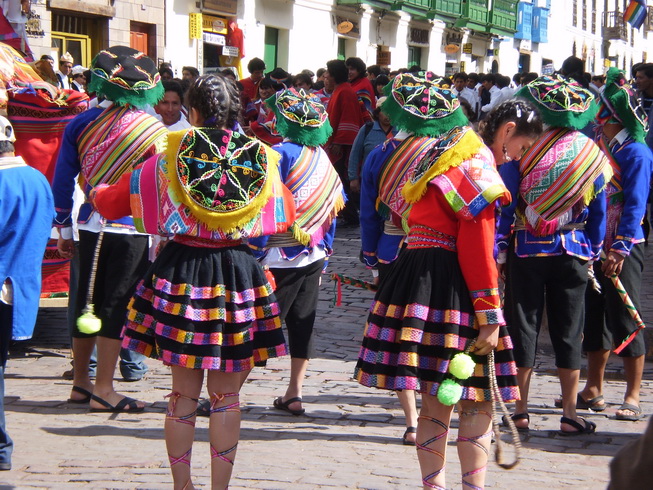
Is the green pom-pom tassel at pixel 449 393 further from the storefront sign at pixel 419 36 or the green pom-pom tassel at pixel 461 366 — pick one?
the storefront sign at pixel 419 36

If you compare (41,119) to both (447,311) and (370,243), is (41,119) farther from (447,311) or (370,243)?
(447,311)

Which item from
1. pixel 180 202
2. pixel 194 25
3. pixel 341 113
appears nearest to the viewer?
pixel 180 202

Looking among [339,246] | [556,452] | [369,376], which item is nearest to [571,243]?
[556,452]

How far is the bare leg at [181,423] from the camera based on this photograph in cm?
418

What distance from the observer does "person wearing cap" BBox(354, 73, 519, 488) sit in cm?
387

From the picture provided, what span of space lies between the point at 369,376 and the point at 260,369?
3.04 meters

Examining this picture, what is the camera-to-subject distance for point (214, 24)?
23234 mm

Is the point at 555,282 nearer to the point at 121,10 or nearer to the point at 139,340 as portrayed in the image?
the point at 139,340

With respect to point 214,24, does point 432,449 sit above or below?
below

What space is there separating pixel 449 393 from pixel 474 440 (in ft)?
1.03

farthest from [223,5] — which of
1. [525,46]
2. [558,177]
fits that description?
[525,46]

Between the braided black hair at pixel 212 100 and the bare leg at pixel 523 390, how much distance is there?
2.29 metres

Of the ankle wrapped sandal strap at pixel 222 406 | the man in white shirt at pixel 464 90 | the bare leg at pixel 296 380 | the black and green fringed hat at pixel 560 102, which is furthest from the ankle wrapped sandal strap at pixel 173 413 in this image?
the man in white shirt at pixel 464 90

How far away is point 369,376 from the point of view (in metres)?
4.05
